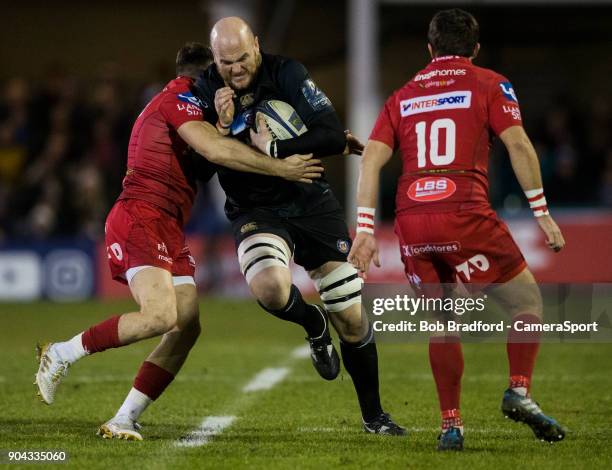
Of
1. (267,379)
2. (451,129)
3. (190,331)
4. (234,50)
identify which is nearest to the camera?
(451,129)

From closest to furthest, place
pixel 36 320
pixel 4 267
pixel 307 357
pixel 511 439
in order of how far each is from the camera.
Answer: pixel 511 439 < pixel 307 357 < pixel 36 320 < pixel 4 267

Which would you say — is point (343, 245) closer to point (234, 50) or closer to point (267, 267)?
point (267, 267)

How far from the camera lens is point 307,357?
10.4 m

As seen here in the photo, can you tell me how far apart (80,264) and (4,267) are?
1.02m

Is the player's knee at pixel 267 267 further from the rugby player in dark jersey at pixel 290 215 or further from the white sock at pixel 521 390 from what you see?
the white sock at pixel 521 390

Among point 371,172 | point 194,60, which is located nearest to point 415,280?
point 371,172

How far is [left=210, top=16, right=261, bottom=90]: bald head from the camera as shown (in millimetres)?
6465

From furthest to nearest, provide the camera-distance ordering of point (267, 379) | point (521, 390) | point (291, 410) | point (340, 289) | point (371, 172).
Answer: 1. point (267, 379)
2. point (291, 410)
3. point (340, 289)
4. point (371, 172)
5. point (521, 390)

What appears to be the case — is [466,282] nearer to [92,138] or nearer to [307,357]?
[307,357]

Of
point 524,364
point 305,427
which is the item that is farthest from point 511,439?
point 305,427

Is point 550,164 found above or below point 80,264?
above

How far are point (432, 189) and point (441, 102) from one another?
1.42ft

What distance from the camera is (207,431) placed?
21.7 ft

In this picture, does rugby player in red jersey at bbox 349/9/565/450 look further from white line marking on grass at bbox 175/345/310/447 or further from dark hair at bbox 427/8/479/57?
white line marking on grass at bbox 175/345/310/447
